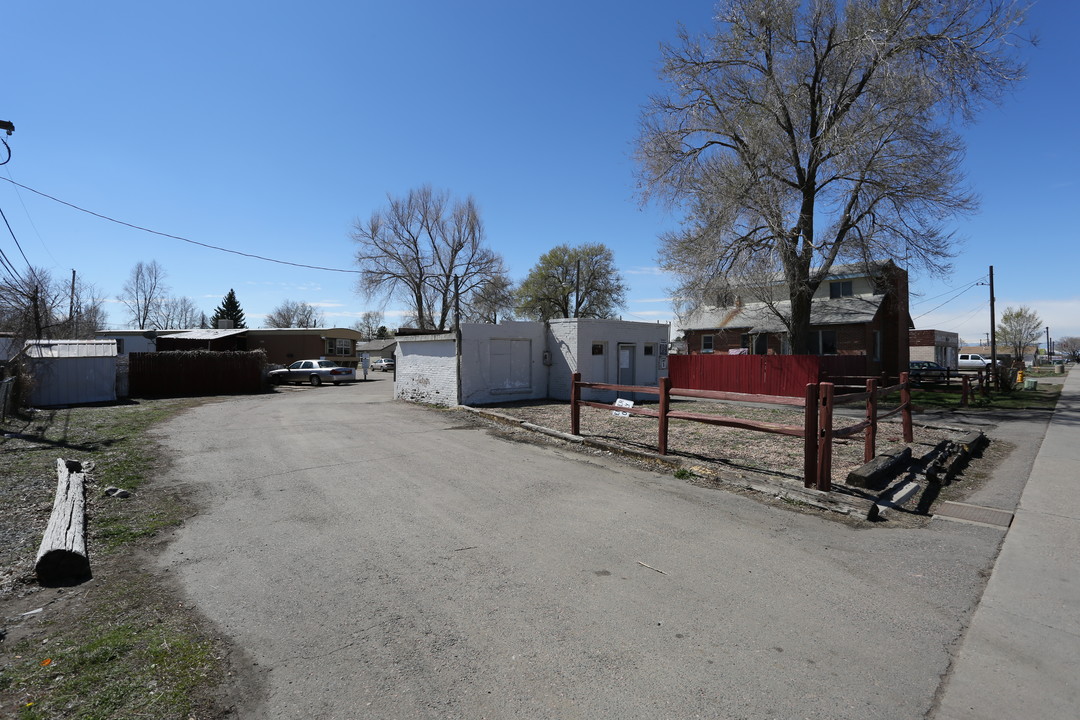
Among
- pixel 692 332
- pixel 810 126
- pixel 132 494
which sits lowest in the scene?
pixel 132 494

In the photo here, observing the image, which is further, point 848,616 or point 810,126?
point 810,126

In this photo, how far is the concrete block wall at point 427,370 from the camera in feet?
55.7

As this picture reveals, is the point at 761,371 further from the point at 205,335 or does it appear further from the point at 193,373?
the point at 205,335

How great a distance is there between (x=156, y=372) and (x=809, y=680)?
27037 millimetres

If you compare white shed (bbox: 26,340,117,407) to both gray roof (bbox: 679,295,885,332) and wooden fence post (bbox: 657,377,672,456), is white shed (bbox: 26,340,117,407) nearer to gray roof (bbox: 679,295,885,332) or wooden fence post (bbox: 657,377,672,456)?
wooden fence post (bbox: 657,377,672,456)

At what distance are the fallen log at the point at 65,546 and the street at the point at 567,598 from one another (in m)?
0.58

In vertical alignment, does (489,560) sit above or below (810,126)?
below

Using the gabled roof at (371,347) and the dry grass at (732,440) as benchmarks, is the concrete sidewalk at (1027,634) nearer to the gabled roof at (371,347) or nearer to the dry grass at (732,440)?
the dry grass at (732,440)

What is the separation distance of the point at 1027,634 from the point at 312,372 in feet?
101

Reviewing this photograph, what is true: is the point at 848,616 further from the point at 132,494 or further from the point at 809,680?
the point at 132,494

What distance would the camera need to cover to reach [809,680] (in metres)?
2.91

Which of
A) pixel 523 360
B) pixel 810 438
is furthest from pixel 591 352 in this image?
pixel 810 438

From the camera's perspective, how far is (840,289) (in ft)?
110

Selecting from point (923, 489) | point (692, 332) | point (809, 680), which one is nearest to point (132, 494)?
point (809, 680)
